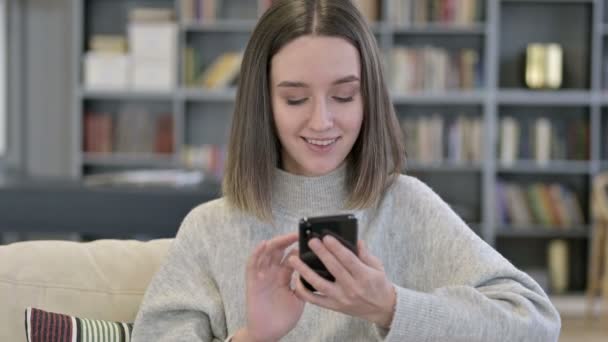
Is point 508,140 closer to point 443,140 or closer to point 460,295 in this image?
point 443,140

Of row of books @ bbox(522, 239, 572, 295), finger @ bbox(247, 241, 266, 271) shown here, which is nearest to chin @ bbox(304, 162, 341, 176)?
finger @ bbox(247, 241, 266, 271)

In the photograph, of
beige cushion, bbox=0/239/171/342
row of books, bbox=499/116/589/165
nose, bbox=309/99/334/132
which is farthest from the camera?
row of books, bbox=499/116/589/165

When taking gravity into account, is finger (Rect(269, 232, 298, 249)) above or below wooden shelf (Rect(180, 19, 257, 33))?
below

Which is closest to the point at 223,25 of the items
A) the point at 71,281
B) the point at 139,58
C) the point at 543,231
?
the point at 139,58

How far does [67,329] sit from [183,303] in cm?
20

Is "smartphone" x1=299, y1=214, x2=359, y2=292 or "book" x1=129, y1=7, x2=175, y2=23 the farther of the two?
"book" x1=129, y1=7, x2=175, y2=23

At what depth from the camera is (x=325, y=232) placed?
1251 millimetres

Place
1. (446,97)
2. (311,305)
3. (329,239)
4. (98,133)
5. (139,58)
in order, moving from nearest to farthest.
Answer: (329,239) < (311,305) < (446,97) < (139,58) < (98,133)

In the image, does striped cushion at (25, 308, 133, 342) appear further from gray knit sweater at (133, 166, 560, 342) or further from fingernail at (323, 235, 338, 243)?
fingernail at (323, 235, 338, 243)

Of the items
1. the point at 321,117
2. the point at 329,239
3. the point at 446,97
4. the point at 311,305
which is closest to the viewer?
the point at 329,239

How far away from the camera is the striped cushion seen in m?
1.59

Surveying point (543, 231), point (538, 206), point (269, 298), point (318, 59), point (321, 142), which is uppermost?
point (318, 59)

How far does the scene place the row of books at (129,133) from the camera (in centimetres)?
580

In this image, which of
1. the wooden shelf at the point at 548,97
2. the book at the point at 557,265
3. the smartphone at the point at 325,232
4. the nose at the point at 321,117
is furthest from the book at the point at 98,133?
the smartphone at the point at 325,232
